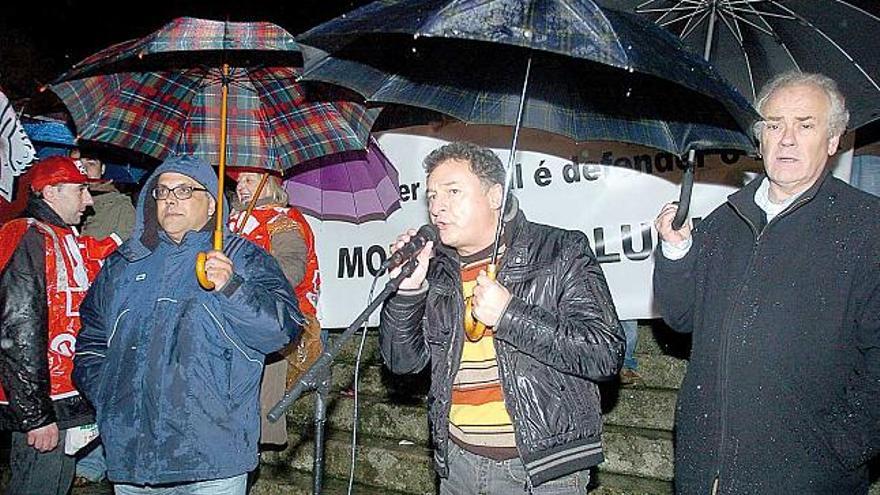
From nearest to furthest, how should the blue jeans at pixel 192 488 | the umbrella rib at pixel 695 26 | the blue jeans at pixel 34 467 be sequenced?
the umbrella rib at pixel 695 26
the blue jeans at pixel 192 488
the blue jeans at pixel 34 467

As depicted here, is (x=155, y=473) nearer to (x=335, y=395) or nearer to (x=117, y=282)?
(x=117, y=282)

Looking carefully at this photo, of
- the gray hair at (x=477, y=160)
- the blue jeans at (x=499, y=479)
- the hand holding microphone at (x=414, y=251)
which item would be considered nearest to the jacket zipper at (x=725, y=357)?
the blue jeans at (x=499, y=479)

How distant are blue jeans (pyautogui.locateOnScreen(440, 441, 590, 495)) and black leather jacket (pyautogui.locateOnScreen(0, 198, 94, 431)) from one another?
2.12 metres

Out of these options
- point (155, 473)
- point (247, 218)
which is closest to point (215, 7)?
point (247, 218)

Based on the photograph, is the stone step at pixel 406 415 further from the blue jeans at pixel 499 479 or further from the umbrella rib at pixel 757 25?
the umbrella rib at pixel 757 25

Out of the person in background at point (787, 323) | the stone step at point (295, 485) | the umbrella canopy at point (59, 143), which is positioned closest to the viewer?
the person in background at point (787, 323)

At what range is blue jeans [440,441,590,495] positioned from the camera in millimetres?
3045

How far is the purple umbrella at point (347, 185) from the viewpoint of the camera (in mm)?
4992

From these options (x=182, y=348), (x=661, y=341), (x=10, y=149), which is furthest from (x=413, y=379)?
(x=10, y=149)

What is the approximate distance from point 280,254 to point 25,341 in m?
1.28

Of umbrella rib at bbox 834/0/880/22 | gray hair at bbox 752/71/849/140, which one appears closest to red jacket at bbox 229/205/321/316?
gray hair at bbox 752/71/849/140

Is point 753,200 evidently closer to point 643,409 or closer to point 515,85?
point 515,85

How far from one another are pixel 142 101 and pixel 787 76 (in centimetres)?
268

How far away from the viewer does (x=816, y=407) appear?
110 inches
